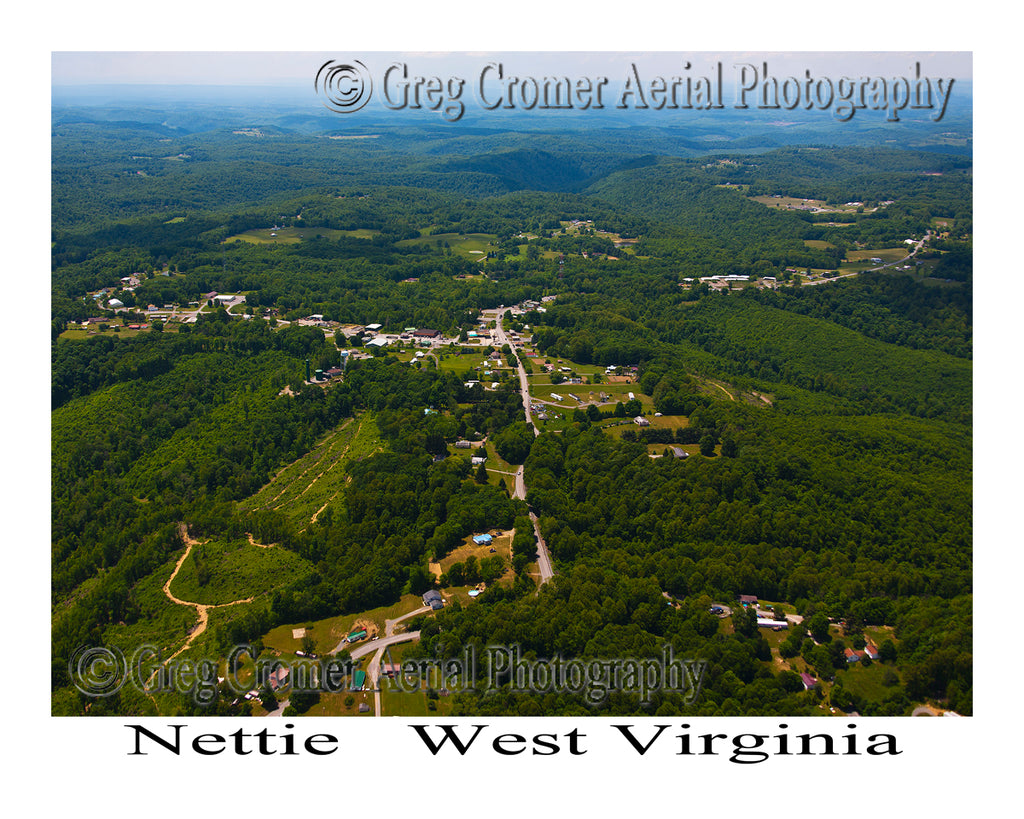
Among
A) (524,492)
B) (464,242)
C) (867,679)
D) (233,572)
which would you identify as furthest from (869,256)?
(233,572)

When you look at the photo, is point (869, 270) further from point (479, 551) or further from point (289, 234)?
point (289, 234)

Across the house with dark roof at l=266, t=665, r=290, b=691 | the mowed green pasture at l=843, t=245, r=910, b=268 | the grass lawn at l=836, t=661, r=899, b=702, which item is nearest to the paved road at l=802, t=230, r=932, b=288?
the mowed green pasture at l=843, t=245, r=910, b=268

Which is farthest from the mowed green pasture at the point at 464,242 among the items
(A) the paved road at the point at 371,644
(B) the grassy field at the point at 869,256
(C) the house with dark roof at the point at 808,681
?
(C) the house with dark roof at the point at 808,681

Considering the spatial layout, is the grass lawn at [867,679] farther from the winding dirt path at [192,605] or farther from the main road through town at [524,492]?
the winding dirt path at [192,605]

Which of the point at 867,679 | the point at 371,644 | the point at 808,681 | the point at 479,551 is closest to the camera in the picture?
the point at 808,681

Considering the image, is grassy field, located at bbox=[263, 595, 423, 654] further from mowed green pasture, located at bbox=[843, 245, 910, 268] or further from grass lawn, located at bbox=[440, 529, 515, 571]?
mowed green pasture, located at bbox=[843, 245, 910, 268]

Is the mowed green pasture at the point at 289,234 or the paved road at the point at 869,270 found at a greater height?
the mowed green pasture at the point at 289,234

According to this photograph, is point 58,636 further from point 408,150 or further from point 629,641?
point 408,150
